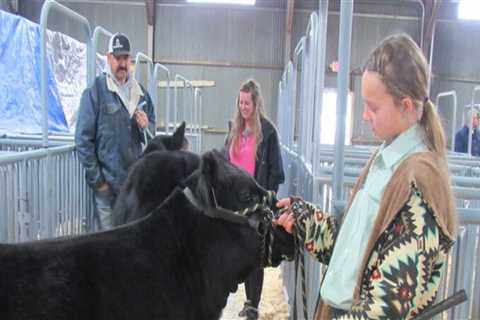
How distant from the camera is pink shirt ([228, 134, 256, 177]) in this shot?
3387 mm

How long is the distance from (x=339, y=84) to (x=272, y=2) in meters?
13.5

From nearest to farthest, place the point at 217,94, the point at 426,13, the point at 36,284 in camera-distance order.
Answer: the point at 36,284, the point at 426,13, the point at 217,94

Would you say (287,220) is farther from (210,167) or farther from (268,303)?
(268,303)

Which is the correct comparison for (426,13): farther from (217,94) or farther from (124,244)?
(124,244)

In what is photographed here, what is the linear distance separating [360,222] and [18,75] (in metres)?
5.28

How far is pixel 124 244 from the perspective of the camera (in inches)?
60.1

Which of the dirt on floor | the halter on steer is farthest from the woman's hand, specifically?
the dirt on floor

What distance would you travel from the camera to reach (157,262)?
1540mm

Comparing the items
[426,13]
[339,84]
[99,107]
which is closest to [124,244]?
[339,84]

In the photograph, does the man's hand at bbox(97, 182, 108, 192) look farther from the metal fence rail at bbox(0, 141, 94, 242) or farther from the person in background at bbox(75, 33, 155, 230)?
the metal fence rail at bbox(0, 141, 94, 242)

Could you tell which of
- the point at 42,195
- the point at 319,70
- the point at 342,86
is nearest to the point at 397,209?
the point at 342,86

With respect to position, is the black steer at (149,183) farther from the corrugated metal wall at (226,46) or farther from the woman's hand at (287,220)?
the corrugated metal wall at (226,46)

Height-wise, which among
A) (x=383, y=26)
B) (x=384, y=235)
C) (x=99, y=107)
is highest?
(x=383, y=26)

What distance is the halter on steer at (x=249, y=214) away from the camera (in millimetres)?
→ 1645
